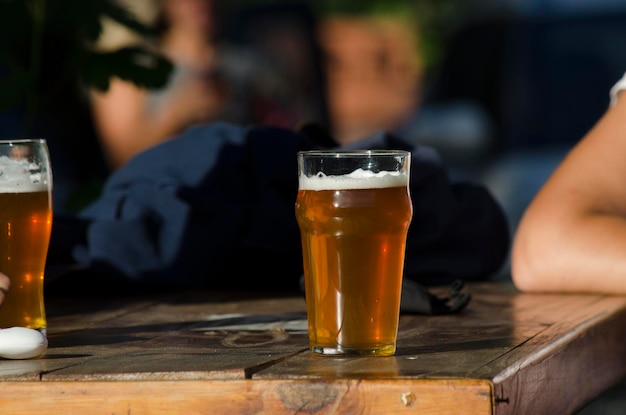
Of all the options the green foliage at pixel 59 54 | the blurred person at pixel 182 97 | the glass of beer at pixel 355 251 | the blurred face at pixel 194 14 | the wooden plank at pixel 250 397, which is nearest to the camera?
the wooden plank at pixel 250 397

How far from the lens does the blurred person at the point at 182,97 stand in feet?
14.2

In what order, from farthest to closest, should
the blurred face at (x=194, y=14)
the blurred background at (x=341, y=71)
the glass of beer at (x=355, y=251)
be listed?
the blurred face at (x=194, y=14)
the blurred background at (x=341, y=71)
the glass of beer at (x=355, y=251)

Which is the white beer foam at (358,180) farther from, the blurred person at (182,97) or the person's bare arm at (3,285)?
the blurred person at (182,97)

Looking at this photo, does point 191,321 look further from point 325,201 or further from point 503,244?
point 503,244

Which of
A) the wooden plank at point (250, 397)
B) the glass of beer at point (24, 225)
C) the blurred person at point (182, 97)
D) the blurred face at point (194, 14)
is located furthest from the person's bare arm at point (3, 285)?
the blurred face at point (194, 14)

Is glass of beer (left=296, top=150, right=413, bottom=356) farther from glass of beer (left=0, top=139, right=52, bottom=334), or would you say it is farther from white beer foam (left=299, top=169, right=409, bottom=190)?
glass of beer (left=0, top=139, right=52, bottom=334)

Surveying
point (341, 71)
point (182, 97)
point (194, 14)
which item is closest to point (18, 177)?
point (182, 97)

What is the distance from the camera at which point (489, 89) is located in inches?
322

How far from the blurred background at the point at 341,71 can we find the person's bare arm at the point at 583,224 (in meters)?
0.59

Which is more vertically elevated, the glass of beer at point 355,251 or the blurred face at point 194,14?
the blurred face at point 194,14

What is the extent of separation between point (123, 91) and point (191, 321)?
287 cm

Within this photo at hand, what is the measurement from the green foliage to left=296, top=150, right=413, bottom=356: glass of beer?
1.37 metres

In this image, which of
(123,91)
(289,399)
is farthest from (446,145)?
(289,399)

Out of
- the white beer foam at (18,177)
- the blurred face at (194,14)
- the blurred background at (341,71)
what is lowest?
the blurred background at (341,71)
